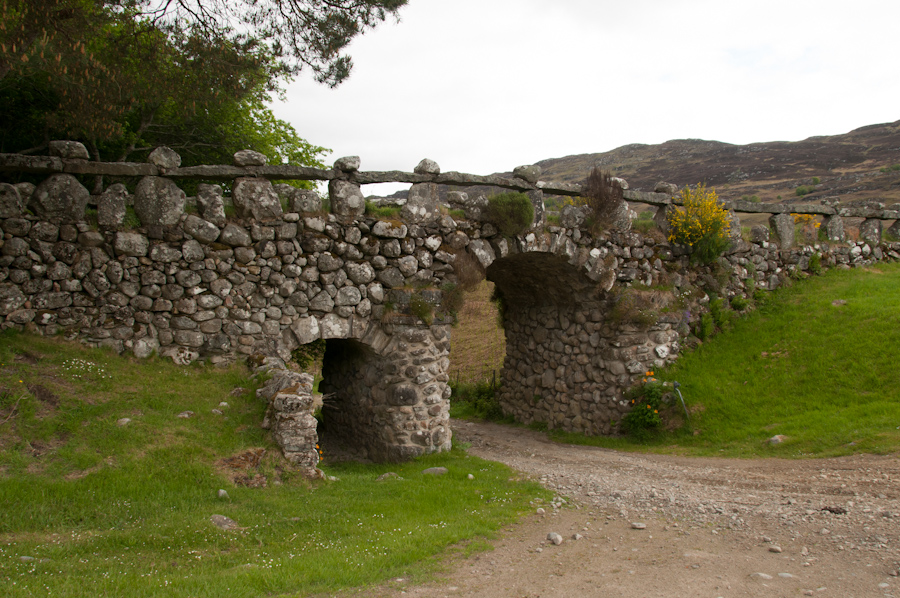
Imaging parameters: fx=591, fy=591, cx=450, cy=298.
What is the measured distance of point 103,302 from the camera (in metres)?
7.50

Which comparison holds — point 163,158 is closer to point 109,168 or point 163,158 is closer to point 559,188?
point 109,168

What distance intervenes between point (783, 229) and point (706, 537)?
10.2m

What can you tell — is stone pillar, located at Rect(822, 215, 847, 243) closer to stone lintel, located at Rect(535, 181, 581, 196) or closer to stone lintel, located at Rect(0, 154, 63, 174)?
stone lintel, located at Rect(535, 181, 581, 196)

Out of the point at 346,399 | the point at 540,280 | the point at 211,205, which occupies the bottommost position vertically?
the point at 346,399

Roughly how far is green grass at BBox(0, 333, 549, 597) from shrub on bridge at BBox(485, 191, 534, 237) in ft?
13.2

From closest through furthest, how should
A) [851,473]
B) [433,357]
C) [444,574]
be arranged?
[444,574], [851,473], [433,357]

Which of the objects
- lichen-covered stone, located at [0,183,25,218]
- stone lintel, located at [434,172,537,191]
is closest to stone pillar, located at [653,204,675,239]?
stone lintel, located at [434,172,537,191]

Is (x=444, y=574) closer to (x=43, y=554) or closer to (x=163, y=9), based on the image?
(x=43, y=554)

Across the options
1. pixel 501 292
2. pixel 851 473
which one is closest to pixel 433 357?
pixel 501 292

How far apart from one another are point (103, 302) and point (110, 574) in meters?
4.47

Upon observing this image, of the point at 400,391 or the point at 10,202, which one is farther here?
the point at 400,391

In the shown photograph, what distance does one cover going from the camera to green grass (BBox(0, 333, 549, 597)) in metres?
4.22

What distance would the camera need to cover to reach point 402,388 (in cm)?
919

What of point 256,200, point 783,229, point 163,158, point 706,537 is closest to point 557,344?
point 783,229
